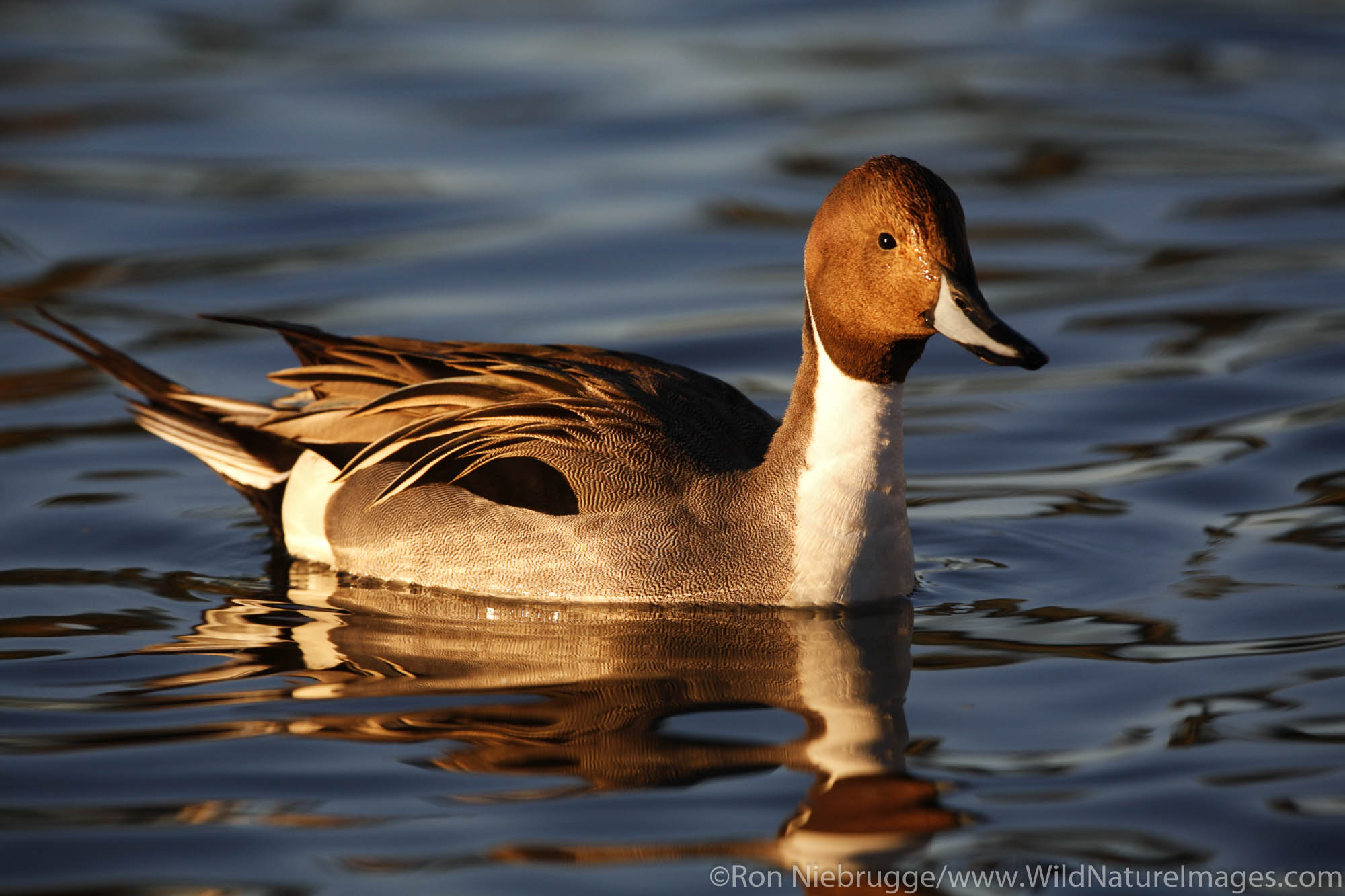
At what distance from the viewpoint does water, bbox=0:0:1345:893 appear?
4.56 meters

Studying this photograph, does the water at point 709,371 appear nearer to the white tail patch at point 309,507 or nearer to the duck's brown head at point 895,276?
the white tail patch at point 309,507

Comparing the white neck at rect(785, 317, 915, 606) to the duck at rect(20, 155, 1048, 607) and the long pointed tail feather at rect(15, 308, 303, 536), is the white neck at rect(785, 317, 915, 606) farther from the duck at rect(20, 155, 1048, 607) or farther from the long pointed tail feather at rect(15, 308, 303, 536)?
the long pointed tail feather at rect(15, 308, 303, 536)

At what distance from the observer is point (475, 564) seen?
6168mm

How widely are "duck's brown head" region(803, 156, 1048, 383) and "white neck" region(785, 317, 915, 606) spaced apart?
10cm

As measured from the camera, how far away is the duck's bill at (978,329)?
538cm

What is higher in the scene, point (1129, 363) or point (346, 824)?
point (1129, 363)

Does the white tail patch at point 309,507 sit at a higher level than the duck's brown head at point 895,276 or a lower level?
lower

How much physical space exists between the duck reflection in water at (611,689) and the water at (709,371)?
0.02 m

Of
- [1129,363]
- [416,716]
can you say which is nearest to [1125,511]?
[1129,363]

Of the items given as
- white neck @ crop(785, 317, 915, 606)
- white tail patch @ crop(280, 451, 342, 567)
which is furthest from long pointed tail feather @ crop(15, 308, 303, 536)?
white neck @ crop(785, 317, 915, 606)

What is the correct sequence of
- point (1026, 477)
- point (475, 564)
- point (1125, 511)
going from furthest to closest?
point (1026, 477), point (1125, 511), point (475, 564)

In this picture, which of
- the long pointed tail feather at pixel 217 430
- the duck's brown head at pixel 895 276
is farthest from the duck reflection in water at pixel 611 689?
the duck's brown head at pixel 895 276

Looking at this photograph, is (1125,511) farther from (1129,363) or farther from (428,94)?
(428,94)

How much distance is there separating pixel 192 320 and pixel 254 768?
524cm
